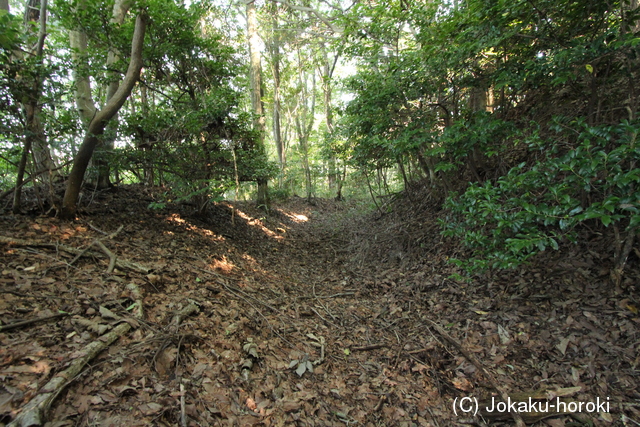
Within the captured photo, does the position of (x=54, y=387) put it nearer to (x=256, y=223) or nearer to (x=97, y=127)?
(x=97, y=127)

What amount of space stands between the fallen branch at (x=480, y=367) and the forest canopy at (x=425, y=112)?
3.28ft

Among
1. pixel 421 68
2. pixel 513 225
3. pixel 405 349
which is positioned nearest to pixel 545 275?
pixel 513 225

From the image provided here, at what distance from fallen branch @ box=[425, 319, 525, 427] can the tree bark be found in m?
5.73

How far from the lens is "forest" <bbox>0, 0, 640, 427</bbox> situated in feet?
7.64

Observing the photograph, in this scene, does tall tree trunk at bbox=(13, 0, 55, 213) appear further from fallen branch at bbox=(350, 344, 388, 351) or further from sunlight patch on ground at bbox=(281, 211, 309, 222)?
sunlight patch on ground at bbox=(281, 211, 309, 222)

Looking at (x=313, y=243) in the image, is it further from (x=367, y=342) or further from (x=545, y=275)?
(x=545, y=275)

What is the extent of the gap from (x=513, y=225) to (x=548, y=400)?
1642 millimetres

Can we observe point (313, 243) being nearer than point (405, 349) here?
No

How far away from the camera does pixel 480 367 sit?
302 cm

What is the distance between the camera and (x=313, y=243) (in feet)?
30.0

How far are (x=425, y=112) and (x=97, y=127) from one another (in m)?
5.54

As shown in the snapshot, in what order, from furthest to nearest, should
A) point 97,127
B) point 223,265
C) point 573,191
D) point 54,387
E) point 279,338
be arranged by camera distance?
point 223,265 → point 97,127 → point 279,338 → point 573,191 → point 54,387

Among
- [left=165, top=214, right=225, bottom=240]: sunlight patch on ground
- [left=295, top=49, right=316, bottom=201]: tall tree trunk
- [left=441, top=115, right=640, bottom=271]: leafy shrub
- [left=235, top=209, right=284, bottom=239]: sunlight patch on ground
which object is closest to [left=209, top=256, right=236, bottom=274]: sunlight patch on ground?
[left=165, top=214, right=225, bottom=240]: sunlight patch on ground

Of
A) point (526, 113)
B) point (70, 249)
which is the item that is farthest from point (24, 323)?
point (526, 113)
